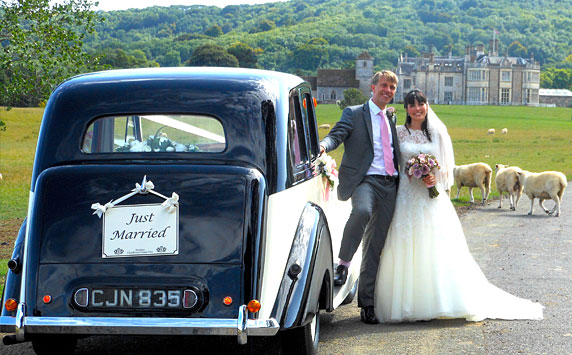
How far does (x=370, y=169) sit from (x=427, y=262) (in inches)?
37.8

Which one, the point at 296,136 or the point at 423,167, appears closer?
the point at 296,136

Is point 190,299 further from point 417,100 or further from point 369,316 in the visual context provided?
point 417,100

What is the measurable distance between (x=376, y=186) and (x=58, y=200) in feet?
10.4

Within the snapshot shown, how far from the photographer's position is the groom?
24.7 feet

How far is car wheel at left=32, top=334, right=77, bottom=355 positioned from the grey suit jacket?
8.84 ft

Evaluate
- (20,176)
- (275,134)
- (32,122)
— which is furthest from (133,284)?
(32,122)

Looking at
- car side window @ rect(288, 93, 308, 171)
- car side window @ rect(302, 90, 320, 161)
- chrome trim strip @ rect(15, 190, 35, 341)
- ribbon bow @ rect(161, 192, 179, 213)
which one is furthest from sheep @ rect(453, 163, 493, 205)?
chrome trim strip @ rect(15, 190, 35, 341)

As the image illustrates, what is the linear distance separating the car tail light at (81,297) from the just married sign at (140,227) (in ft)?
0.82

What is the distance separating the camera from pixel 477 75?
651 ft

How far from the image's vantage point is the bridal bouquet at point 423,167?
755cm

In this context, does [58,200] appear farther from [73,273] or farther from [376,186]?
[376,186]

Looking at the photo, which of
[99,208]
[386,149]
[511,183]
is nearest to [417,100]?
[386,149]

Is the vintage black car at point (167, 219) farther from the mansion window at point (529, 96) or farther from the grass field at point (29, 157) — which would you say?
the mansion window at point (529, 96)

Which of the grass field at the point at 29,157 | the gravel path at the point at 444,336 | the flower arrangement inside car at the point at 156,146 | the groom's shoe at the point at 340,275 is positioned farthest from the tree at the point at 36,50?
the flower arrangement inside car at the point at 156,146
